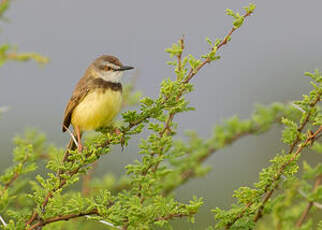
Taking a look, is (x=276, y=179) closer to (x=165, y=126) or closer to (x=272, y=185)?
(x=272, y=185)

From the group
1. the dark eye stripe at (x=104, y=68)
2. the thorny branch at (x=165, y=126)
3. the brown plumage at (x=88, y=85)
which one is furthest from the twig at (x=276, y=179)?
the dark eye stripe at (x=104, y=68)

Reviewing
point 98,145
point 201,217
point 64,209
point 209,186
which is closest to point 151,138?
point 98,145

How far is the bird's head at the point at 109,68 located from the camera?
5.68 meters

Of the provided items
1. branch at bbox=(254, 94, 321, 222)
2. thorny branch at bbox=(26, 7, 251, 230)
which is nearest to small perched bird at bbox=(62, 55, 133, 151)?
thorny branch at bbox=(26, 7, 251, 230)

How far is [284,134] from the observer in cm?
306

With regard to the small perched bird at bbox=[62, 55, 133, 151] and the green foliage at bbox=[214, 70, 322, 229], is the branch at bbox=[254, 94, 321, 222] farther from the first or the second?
the small perched bird at bbox=[62, 55, 133, 151]

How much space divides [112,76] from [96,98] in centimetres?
42

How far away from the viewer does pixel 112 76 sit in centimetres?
568

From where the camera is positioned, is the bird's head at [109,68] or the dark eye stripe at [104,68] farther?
Answer: the dark eye stripe at [104,68]

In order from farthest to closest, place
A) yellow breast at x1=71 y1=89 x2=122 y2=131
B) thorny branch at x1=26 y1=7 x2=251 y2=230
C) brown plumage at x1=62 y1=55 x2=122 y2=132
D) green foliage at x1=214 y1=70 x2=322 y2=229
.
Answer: brown plumage at x1=62 y1=55 x2=122 y2=132, yellow breast at x1=71 y1=89 x2=122 y2=131, thorny branch at x1=26 y1=7 x2=251 y2=230, green foliage at x1=214 y1=70 x2=322 y2=229

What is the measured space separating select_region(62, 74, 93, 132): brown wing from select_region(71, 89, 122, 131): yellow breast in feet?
0.31

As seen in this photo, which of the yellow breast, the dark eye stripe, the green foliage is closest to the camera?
the green foliage

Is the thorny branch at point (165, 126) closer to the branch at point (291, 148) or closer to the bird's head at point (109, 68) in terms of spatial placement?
the branch at point (291, 148)

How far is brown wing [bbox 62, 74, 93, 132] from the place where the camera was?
5605mm
